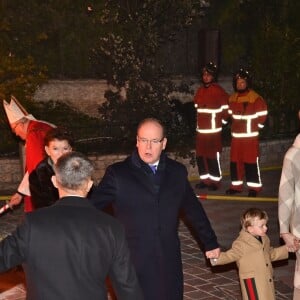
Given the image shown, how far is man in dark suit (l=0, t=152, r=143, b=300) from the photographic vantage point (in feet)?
12.0

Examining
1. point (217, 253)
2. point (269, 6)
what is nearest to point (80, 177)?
point (217, 253)

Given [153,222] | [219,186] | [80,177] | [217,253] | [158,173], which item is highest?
[80,177]

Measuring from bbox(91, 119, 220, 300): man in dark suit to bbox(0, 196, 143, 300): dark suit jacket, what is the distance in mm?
1272

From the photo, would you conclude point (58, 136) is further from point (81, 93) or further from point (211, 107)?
point (81, 93)

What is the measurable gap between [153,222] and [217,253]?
82cm

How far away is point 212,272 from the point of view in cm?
770

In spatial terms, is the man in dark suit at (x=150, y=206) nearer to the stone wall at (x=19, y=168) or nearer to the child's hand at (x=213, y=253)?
the child's hand at (x=213, y=253)

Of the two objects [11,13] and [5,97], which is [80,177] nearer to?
[5,97]

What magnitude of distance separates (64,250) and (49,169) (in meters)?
2.55

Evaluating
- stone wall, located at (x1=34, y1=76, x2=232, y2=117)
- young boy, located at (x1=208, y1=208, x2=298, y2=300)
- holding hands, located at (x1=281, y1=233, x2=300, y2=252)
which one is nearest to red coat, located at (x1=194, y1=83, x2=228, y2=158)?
young boy, located at (x1=208, y1=208, x2=298, y2=300)

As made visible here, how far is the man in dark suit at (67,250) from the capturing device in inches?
143

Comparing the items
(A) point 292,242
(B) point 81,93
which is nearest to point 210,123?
(A) point 292,242

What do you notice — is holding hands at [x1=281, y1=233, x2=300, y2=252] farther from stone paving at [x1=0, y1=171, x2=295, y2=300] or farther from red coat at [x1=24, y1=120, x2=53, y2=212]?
red coat at [x1=24, y1=120, x2=53, y2=212]

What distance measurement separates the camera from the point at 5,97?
42.7ft
